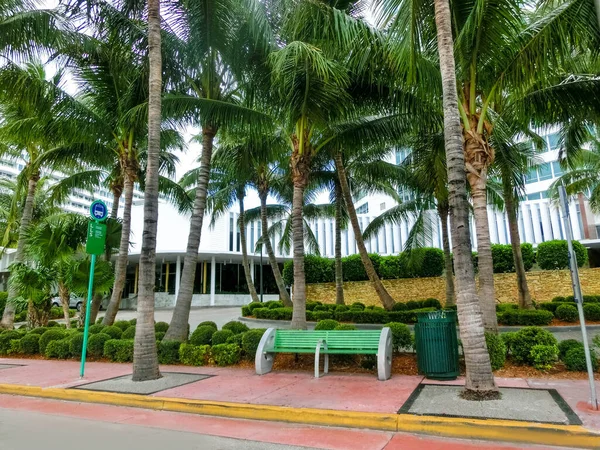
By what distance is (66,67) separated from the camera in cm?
1289

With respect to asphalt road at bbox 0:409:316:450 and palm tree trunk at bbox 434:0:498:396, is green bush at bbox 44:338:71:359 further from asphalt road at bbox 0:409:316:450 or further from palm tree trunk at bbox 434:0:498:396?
palm tree trunk at bbox 434:0:498:396

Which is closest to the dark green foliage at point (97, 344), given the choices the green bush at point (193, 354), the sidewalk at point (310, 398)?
the sidewalk at point (310, 398)

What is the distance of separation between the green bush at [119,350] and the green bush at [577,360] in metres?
9.63

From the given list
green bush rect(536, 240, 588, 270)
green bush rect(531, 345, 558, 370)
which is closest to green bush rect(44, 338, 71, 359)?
green bush rect(531, 345, 558, 370)

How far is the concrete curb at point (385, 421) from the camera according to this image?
14.9 ft

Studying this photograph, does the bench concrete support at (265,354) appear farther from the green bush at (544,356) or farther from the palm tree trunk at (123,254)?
the palm tree trunk at (123,254)

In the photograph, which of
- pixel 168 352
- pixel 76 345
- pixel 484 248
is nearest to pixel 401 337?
pixel 484 248

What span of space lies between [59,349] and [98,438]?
24.8 ft

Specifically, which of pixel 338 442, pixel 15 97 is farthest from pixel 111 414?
pixel 15 97

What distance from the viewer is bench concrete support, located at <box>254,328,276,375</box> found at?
8367 millimetres

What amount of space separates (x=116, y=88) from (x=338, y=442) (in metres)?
12.7

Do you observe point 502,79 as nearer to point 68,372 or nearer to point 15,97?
point 68,372

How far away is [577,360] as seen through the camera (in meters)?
7.26

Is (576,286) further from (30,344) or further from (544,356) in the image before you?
(30,344)
